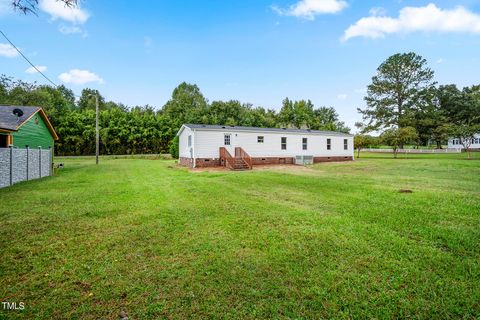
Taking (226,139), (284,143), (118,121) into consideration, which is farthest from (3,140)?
(118,121)

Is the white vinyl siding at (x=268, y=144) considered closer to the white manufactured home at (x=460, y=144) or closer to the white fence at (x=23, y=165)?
the white fence at (x=23, y=165)

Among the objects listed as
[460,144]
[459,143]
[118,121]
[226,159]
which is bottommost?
[226,159]

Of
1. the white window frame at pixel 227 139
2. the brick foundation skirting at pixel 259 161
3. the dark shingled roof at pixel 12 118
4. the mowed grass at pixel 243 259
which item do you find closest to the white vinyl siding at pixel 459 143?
the brick foundation skirting at pixel 259 161

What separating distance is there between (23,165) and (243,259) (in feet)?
41.6

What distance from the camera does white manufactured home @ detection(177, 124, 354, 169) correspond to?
18.6 m

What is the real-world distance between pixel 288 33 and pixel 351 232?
65.7 ft

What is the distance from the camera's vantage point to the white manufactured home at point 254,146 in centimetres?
1858

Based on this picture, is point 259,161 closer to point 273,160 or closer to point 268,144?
point 273,160

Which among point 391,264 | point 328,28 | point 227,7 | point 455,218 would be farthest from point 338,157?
point 391,264

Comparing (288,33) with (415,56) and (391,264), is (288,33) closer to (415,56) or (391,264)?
(391,264)

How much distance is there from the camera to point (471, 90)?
47.9 metres

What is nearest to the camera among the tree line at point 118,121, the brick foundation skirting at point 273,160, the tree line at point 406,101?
the brick foundation skirting at point 273,160

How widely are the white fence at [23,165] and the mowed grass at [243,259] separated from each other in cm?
450

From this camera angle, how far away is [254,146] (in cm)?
2069
